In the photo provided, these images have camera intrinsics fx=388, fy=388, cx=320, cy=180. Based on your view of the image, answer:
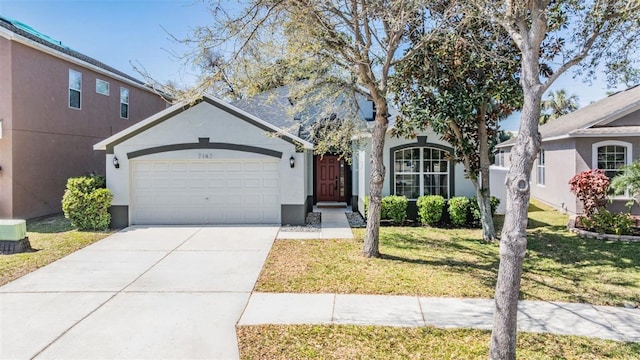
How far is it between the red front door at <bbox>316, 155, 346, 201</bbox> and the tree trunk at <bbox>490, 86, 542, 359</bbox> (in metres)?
14.0

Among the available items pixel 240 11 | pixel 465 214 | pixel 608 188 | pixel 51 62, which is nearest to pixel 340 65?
pixel 240 11

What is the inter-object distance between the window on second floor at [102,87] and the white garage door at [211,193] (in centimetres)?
672

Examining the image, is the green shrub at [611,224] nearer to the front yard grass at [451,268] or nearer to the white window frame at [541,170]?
the front yard grass at [451,268]

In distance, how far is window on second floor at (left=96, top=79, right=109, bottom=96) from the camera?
17.0 m

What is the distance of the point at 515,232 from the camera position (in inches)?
154

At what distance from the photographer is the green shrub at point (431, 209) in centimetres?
1296

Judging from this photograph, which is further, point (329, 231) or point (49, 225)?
point (49, 225)

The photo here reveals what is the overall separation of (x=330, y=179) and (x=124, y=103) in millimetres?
10814

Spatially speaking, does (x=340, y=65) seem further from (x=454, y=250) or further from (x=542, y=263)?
(x=542, y=263)

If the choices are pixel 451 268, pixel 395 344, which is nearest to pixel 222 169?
pixel 451 268

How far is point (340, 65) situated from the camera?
30.6ft

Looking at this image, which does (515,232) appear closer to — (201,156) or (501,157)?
(201,156)

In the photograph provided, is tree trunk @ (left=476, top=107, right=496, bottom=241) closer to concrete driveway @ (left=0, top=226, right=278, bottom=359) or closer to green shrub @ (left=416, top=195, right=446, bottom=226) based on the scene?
green shrub @ (left=416, top=195, right=446, bottom=226)

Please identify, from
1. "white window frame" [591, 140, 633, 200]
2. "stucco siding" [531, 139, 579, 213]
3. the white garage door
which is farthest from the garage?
"white window frame" [591, 140, 633, 200]
